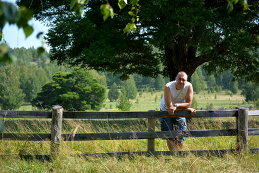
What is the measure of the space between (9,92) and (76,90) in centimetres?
3367

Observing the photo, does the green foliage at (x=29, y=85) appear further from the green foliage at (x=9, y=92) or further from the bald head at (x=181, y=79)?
the bald head at (x=181, y=79)

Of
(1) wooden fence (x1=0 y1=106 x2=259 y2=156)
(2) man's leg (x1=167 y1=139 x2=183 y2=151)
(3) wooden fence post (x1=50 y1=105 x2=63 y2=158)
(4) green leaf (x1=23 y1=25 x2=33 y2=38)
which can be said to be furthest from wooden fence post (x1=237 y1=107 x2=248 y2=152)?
(4) green leaf (x1=23 y1=25 x2=33 y2=38)

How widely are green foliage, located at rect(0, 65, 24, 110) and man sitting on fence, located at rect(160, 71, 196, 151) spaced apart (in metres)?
113

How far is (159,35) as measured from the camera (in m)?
18.0

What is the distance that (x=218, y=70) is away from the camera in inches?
1023

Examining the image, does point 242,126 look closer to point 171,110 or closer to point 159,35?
point 171,110

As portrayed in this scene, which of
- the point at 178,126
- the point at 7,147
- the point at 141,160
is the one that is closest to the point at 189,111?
the point at 178,126

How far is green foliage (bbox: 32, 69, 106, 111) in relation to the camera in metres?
94.0

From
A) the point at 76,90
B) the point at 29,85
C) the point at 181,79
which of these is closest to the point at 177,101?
the point at 181,79

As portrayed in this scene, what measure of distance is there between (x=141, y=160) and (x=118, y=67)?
1808 cm

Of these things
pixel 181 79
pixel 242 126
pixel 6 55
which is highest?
pixel 181 79

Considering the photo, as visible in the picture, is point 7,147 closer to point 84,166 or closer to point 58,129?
point 58,129

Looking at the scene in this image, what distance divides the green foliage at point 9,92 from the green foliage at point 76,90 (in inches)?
870

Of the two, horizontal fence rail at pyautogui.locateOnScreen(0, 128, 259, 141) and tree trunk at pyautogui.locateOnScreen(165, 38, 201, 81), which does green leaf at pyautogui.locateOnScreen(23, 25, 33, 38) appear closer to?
horizontal fence rail at pyautogui.locateOnScreen(0, 128, 259, 141)
